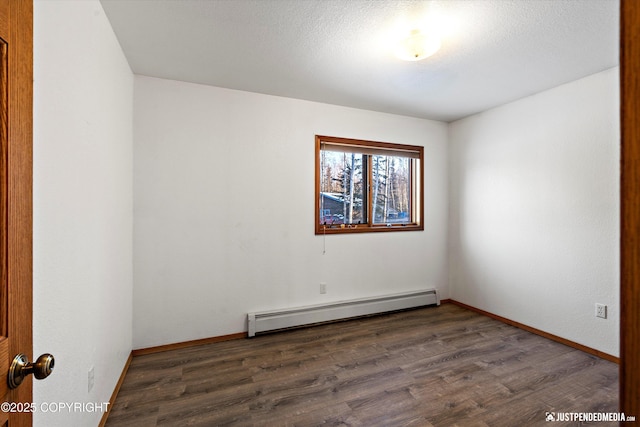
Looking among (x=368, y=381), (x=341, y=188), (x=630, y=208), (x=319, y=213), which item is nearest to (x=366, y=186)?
(x=341, y=188)

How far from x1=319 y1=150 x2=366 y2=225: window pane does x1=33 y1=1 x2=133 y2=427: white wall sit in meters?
2.08

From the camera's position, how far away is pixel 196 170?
2.80 meters

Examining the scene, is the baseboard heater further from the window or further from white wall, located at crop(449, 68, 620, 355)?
the window

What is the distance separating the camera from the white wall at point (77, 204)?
3.59 feet

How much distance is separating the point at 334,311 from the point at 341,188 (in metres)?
1.52

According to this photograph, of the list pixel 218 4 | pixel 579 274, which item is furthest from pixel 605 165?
pixel 218 4

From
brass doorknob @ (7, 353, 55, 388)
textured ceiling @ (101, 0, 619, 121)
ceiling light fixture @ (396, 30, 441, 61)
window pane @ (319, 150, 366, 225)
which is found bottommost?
brass doorknob @ (7, 353, 55, 388)

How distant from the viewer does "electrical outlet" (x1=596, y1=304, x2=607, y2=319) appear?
253 centimetres

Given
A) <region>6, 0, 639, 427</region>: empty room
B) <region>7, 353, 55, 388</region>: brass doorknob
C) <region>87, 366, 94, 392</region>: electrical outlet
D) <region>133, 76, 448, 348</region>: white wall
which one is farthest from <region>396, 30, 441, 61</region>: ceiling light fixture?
<region>87, 366, 94, 392</region>: electrical outlet

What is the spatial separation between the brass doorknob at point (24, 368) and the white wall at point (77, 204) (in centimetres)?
41

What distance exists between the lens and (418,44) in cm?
196

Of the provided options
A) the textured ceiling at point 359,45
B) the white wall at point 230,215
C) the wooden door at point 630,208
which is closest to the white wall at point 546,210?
the textured ceiling at point 359,45

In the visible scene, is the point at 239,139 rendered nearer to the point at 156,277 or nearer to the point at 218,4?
the point at 218,4

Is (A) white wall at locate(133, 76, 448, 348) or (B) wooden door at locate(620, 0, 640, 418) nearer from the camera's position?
(B) wooden door at locate(620, 0, 640, 418)
